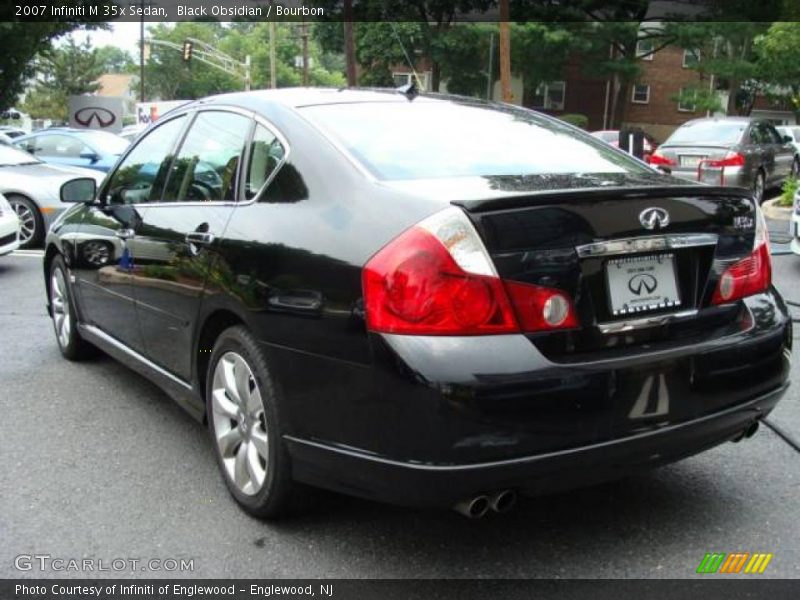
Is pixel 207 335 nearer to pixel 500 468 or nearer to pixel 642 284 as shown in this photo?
pixel 500 468

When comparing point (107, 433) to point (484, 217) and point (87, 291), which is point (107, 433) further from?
point (484, 217)

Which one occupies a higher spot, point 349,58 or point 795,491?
point 349,58

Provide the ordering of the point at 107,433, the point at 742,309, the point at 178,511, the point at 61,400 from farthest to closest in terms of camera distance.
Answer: the point at 61,400, the point at 107,433, the point at 178,511, the point at 742,309

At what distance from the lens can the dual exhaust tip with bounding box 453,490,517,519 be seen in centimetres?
242

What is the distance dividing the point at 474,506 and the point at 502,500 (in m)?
0.09

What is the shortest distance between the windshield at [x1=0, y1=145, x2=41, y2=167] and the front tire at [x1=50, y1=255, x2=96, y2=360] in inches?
239

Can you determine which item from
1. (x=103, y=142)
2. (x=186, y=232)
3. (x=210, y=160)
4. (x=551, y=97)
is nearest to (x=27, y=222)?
(x=103, y=142)

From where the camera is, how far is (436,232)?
7.82 ft

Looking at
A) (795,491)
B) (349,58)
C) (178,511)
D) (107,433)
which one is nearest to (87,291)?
(107,433)

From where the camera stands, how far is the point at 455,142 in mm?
3238

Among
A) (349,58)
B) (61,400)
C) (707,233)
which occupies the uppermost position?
(349,58)

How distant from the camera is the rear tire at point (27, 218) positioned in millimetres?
10031

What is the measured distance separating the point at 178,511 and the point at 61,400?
171 centimetres

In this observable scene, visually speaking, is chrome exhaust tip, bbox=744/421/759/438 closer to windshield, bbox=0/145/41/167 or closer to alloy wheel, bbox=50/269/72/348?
alloy wheel, bbox=50/269/72/348
